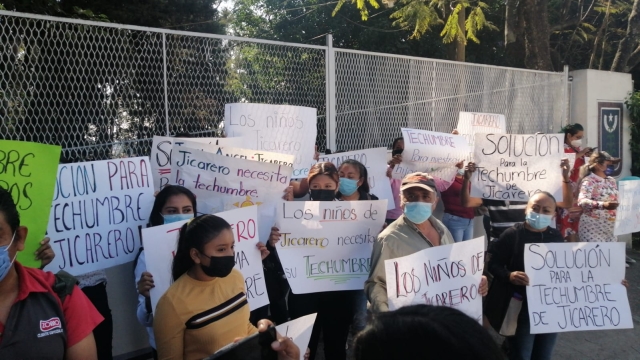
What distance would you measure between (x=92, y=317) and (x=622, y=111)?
1061 cm

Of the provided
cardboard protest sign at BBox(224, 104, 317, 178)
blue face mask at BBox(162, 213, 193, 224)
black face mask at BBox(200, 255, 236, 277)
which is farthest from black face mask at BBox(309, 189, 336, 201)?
black face mask at BBox(200, 255, 236, 277)

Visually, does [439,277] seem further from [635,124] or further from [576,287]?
[635,124]

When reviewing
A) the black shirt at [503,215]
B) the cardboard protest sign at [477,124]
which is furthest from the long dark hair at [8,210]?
A: the cardboard protest sign at [477,124]

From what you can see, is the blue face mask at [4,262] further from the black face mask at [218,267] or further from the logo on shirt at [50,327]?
the black face mask at [218,267]

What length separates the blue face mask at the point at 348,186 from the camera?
472cm

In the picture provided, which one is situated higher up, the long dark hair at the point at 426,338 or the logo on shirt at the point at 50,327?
the long dark hair at the point at 426,338

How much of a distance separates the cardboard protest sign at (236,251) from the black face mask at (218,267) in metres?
0.59

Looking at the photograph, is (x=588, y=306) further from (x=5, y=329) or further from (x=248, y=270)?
(x=5, y=329)

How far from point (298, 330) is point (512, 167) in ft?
11.8

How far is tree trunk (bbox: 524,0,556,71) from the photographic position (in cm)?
1073


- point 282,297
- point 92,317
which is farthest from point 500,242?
point 92,317

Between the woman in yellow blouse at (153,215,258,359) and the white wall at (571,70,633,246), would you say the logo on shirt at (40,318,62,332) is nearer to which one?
the woman in yellow blouse at (153,215,258,359)

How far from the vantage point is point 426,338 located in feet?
→ 4.29

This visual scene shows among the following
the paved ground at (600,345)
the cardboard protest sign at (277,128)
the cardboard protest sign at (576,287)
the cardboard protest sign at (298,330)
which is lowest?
the paved ground at (600,345)
